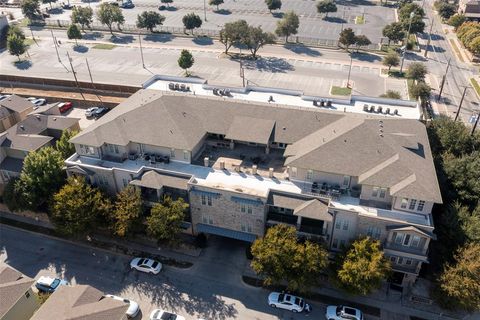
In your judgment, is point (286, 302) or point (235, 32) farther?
point (235, 32)

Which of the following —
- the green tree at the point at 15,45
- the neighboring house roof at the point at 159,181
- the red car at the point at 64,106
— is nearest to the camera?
the neighboring house roof at the point at 159,181

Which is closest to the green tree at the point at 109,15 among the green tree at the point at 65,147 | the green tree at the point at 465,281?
the green tree at the point at 65,147

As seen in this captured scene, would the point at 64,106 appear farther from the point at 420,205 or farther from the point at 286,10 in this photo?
the point at 286,10

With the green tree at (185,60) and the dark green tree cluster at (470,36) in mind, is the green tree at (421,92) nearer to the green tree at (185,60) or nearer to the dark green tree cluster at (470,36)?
the dark green tree cluster at (470,36)

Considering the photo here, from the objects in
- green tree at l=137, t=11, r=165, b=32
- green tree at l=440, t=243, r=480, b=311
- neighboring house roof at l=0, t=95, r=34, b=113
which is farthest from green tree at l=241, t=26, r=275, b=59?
green tree at l=440, t=243, r=480, b=311

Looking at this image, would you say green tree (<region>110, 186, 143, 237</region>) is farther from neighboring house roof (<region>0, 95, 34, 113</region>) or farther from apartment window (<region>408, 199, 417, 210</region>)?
neighboring house roof (<region>0, 95, 34, 113</region>)

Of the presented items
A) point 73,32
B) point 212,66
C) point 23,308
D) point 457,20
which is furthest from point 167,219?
point 457,20

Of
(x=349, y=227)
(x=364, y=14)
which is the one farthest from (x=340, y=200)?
(x=364, y=14)
